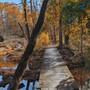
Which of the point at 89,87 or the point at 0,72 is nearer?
the point at 89,87

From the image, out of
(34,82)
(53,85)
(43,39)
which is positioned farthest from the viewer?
(43,39)

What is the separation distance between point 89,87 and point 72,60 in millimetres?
3664

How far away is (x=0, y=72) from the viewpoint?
23.7 feet

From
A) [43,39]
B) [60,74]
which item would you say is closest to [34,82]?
[60,74]

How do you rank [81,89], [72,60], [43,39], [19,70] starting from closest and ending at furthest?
[19,70]
[81,89]
[72,60]
[43,39]

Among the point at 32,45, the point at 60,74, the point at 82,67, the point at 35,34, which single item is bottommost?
the point at 82,67

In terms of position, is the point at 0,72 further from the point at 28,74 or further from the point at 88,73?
the point at 88,73

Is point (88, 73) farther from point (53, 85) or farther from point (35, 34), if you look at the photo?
point (35, 34)

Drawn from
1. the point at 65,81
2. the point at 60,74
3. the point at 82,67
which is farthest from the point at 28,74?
the point at 82,67

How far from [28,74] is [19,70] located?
3.62m

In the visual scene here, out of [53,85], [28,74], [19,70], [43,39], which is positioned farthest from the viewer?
[43,39]

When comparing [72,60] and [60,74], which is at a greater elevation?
[60,74]

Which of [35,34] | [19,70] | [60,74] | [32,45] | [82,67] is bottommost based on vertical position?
[82,67]

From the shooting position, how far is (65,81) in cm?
427
